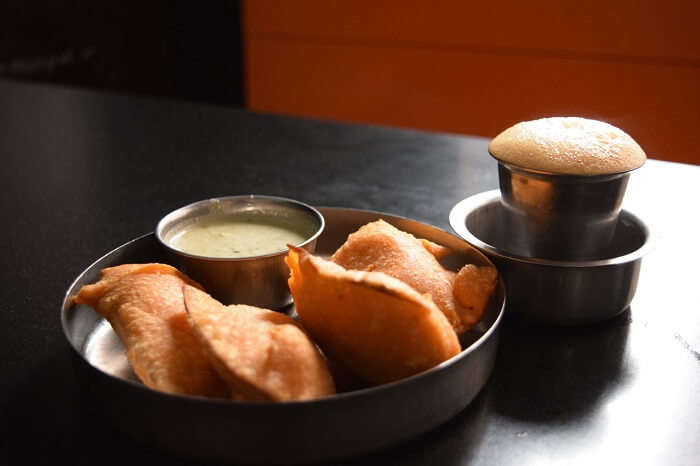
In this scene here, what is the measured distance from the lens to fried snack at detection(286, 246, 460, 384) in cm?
73

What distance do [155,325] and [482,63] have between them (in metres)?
2.91

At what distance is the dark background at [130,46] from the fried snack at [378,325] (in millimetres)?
3430

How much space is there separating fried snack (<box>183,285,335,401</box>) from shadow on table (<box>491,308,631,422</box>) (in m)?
0.24

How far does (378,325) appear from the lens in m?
0.73

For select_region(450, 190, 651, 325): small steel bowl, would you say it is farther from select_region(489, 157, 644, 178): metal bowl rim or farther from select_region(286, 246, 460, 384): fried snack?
select_region(286, 246, 460, 384): fried snack

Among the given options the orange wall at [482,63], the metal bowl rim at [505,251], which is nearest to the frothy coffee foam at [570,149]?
the metal bowl rim at [505,251]

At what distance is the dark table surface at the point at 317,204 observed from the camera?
746 mm

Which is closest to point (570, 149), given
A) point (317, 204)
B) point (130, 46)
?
point (317, 204)

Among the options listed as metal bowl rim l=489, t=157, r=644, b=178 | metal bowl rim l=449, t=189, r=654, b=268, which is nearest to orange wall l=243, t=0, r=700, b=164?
metal bowl rim l=449, t=189, r=654, b=268

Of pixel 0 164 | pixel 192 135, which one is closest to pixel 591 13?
pixel 192 135

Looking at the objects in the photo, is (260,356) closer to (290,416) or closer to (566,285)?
(290,416)

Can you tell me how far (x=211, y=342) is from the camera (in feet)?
2.25

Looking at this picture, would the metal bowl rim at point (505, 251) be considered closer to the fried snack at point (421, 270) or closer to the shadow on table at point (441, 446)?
the fried snack at point (421, 270)

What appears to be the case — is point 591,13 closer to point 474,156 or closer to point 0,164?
point 474,156
